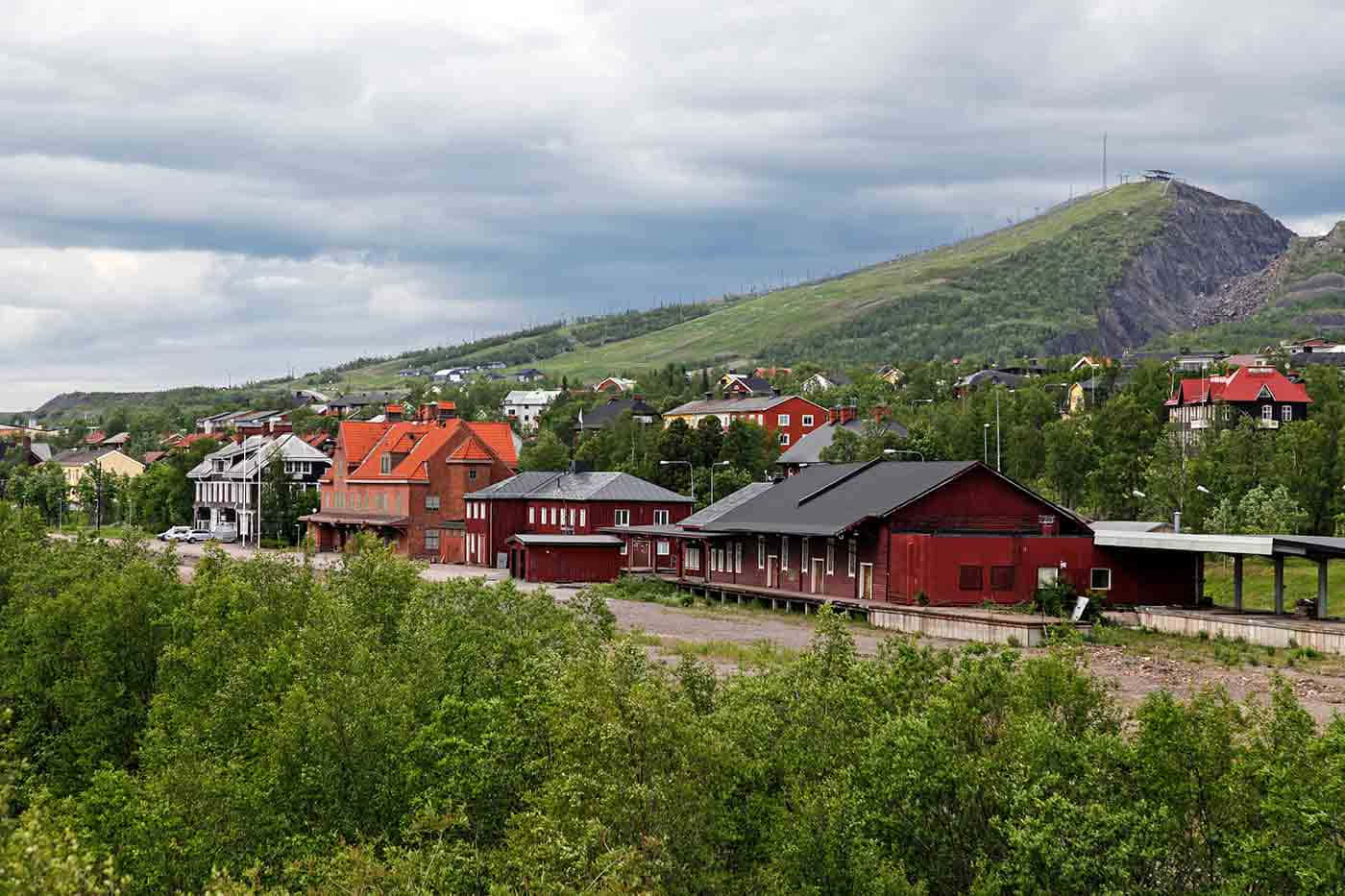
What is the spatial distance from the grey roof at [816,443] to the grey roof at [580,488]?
33.5 metres

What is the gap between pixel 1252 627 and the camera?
181ft

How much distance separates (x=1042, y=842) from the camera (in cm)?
2342

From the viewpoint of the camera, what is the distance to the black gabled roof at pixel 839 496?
227ft

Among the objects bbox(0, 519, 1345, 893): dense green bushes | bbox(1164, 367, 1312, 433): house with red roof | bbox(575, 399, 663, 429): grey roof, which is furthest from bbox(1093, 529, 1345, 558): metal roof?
bbox(575, 399, 663, 429): grey roof

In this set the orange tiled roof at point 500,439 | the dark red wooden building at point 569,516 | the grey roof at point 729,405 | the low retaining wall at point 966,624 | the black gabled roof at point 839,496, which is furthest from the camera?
the grey roof at point 729,405

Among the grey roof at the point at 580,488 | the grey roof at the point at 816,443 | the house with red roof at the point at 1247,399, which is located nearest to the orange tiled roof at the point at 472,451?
the grey roof at the point at 580,488

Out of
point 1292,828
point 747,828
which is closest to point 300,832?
point 747,828

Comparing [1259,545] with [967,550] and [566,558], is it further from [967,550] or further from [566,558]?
[566,558]

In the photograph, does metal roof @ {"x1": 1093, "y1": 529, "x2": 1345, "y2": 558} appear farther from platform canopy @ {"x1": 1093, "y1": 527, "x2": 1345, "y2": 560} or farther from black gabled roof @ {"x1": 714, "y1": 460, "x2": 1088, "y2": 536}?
black gabled roof @ {"x1": 714, "y1": 460, "x2": 1088, "y2": 536}

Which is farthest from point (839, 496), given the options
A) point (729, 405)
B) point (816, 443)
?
point (729, 405)

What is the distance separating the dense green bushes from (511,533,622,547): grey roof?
174 feet

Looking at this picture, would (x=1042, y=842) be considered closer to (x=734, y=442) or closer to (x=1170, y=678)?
(x=1170, y=678)

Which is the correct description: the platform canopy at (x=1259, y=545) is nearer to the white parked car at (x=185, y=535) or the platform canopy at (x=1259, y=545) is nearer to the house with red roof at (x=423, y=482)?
the house with red roof at (x=423, y=482)

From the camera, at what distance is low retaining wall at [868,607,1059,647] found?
2208 inches
